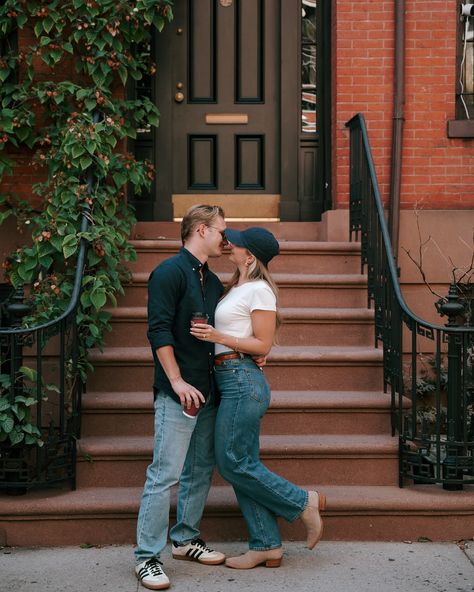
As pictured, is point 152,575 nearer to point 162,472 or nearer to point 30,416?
point 162,472

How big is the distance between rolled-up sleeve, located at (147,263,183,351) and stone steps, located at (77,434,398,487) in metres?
1.24

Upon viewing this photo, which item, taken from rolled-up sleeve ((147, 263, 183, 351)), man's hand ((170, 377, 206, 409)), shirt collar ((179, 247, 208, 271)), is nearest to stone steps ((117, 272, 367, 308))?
shirt collar ((179, 247, 208, 271))

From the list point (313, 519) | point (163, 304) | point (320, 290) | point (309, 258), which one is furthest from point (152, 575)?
point (309, 258)

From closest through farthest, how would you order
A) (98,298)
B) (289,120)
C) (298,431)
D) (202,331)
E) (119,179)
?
1. (202,331)
2. (298,431)
3. (98,298)
4. (119,179)
5. (289,120)

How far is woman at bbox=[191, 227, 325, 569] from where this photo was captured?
176 inches

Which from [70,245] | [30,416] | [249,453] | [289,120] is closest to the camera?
[249,453]

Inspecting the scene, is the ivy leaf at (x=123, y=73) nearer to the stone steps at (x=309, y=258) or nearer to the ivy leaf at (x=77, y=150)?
the ivy leaf at (x=77, y=150)

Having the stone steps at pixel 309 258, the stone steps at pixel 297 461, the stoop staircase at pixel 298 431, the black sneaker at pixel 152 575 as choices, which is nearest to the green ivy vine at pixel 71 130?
the stoop staircase at pixel 298 431

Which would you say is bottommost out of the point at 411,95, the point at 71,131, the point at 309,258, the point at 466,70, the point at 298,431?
the point at 298,431

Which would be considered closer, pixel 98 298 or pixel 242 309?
pixel 242 309

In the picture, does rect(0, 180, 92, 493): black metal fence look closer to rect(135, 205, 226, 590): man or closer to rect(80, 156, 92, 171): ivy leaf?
rect(135, 205, 226, 590): man

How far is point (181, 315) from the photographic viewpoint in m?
4.43

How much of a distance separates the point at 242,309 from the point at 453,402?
1.61 m

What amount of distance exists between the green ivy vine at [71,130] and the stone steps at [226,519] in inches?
50.2
